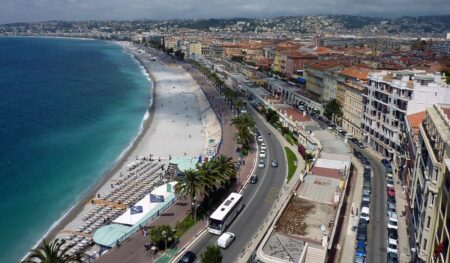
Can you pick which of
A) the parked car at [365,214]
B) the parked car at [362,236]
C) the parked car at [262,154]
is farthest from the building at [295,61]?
the parked car at [362,236]

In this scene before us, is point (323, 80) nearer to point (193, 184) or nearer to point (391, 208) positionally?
point (391, 208)

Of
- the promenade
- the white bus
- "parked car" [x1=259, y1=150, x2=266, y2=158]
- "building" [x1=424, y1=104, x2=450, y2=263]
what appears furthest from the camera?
"parked car" [x1=259, y1=150, x2=266, y2=158]

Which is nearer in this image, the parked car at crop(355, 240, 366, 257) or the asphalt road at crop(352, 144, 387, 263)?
the parked car at crop(355, 240, 366, 257)

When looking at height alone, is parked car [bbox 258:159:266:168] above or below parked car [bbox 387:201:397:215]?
above

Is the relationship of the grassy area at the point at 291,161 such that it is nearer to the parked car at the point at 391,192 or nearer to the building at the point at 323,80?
the parked car at the point at 391,192

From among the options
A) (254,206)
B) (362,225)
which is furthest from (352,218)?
(254,206)

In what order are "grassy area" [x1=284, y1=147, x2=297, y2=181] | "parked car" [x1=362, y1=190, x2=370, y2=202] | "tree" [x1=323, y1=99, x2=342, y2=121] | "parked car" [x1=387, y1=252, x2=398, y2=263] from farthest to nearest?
"tree" [x1=323, y1=99, x2=342, y2=121]
"grassy area" [x1=284, y1=147, x2=297, y2=181]
"parked car" [x1=362, y1=190, x2=370, y2=202]
"parked car" [x1=387, y1=252, x2=398, y2=263]

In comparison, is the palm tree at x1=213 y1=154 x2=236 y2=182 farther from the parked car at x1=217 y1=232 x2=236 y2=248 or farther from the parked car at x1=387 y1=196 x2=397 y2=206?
the parked car at x1=387 y1=196 x2=397 y2=206

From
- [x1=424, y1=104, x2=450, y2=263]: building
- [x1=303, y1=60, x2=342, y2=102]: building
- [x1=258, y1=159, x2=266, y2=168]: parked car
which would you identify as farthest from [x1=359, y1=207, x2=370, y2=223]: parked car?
[x1=303, y1=60, x2=342, y2=102]: building
